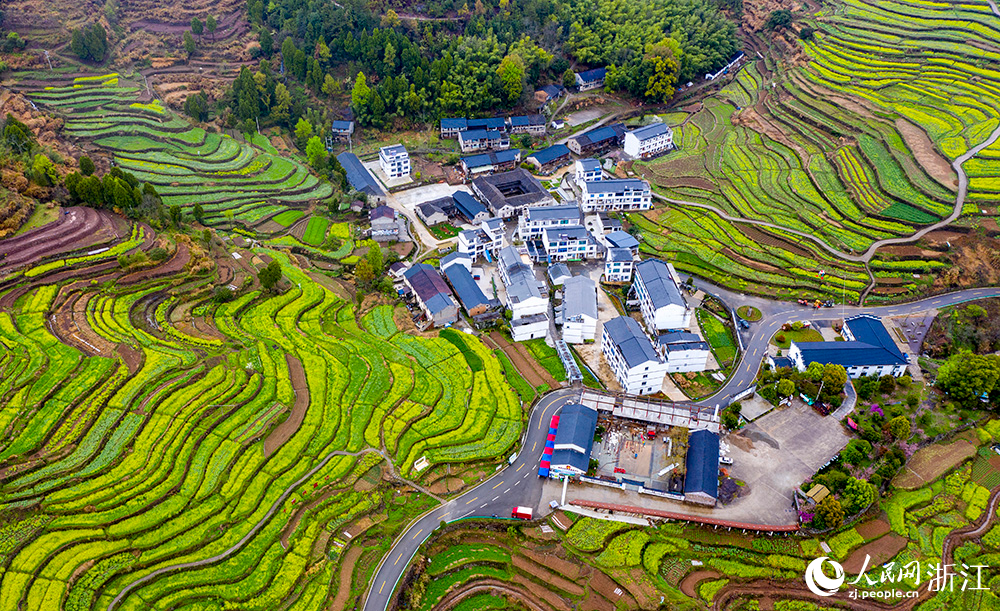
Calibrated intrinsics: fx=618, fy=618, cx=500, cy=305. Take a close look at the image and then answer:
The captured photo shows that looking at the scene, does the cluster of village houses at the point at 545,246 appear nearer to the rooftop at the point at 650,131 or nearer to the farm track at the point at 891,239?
the rooftop at the point at 650,131

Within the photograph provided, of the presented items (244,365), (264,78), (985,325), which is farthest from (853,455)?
(264,78)

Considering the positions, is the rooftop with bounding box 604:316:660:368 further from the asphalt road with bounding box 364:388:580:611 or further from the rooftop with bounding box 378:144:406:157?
the rooftop with bounding box 378:144:406:157

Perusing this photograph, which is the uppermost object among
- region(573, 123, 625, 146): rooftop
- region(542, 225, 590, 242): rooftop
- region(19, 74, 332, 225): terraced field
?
region(573, 123, 625, 146): rooftop

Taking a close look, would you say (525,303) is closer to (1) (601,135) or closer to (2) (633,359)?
(2) (633,359)

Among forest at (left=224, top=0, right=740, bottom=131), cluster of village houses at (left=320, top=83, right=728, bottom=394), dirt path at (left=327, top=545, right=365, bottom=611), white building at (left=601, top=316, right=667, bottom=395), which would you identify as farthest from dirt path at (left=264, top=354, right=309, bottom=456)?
forest at (left=224, top=0, right=740, bottom=131)

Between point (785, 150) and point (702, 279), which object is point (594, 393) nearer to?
point (702, 279)
